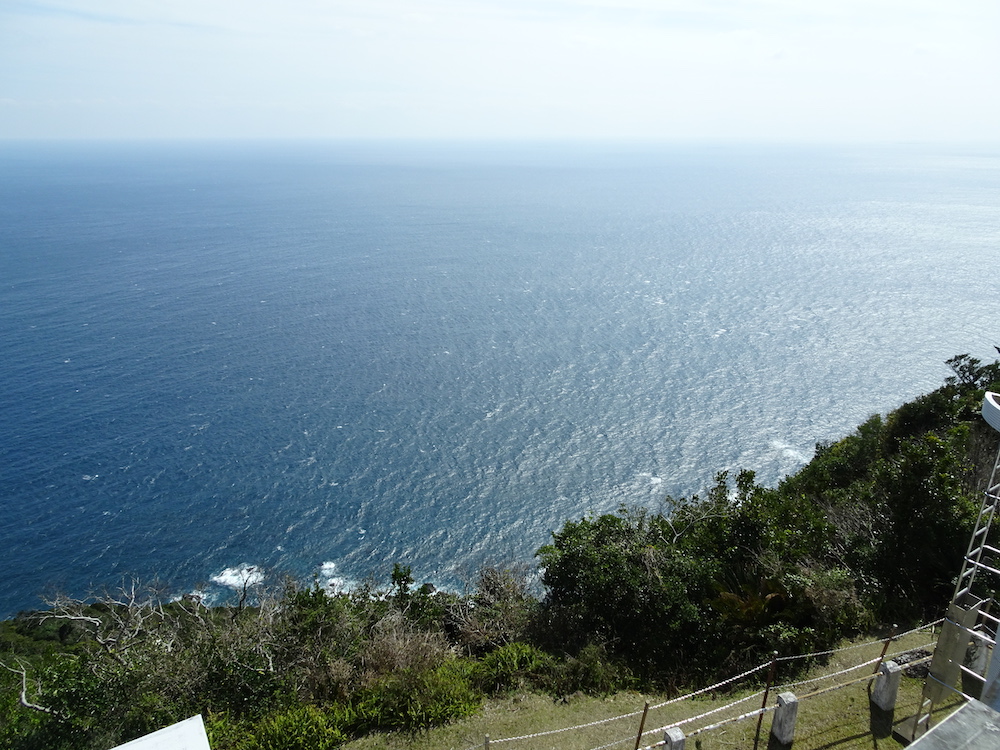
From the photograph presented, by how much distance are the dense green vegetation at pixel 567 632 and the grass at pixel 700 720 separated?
60cm

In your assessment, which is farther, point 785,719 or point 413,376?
point 413,376

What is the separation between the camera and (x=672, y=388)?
56.7m

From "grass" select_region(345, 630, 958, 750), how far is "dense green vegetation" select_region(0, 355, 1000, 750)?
60 centimetres

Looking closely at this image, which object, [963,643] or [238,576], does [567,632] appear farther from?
[238,576]

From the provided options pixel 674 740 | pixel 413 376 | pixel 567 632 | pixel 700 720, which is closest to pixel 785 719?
pixel 700 720

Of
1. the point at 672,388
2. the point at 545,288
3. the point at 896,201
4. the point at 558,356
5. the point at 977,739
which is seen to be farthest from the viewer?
the point at 896,201

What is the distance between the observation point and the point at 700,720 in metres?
14.0

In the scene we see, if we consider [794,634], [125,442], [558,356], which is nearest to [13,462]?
[125,442]

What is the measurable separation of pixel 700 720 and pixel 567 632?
6.28 m

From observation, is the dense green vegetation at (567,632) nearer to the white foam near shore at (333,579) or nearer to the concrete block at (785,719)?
the concrete block at (785,719)

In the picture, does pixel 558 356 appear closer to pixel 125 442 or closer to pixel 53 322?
pixel 125 442

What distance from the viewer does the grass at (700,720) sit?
12508mm

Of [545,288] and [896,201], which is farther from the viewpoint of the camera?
[896,201]

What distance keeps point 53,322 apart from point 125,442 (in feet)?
96.9
